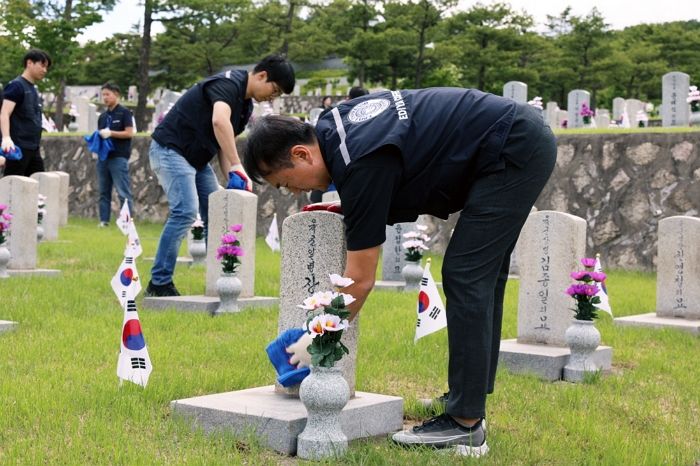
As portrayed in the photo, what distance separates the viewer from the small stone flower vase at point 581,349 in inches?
241

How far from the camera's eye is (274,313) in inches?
311

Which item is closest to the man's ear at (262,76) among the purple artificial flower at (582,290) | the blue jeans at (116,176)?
the purple artificial flower at (582,290)

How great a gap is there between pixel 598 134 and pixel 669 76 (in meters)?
3.38

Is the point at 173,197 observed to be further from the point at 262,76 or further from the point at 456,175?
the point at 456,175

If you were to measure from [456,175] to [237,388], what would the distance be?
180 cm

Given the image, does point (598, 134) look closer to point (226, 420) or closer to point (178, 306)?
point (178, 306)

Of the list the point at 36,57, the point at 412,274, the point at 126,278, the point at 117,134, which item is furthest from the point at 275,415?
the point at 117,134

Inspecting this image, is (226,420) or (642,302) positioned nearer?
(226,420)

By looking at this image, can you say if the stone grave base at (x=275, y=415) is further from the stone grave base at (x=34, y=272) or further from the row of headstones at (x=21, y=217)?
the row of headstones at (x=21, y=217)

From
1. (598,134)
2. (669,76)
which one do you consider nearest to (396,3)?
(669,76)

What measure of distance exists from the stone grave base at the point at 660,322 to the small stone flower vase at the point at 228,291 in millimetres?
3026

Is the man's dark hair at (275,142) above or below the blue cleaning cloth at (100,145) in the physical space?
below

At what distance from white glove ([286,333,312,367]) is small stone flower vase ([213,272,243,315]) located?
3636 mm

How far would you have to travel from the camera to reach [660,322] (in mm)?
8188
